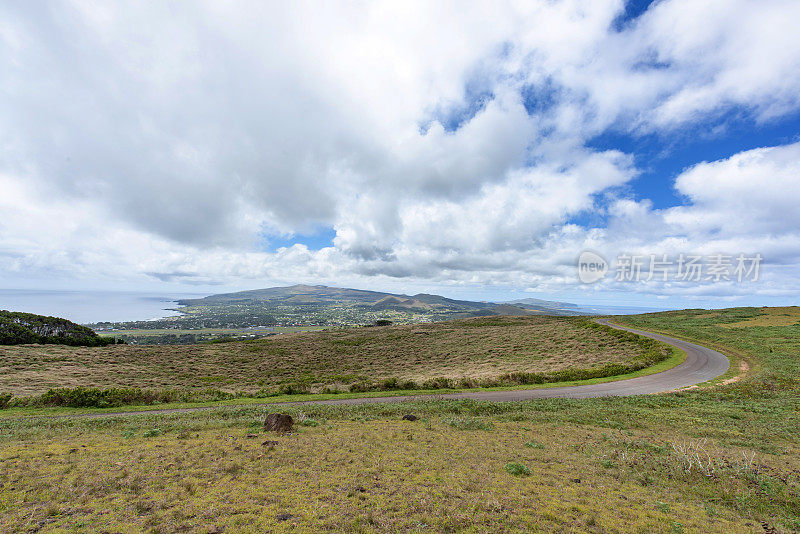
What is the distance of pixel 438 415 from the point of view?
1825 centimetres

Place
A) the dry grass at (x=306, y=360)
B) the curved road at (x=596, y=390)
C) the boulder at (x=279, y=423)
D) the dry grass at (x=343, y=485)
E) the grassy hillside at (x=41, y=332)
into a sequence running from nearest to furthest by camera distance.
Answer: the dry grass at (x=343, y=485), the boulder at (x=279, y=423), the curved road at (x=596, y=390), the dry grass at (x=306, y=360), the grassy hillside at (x=41, y=332)

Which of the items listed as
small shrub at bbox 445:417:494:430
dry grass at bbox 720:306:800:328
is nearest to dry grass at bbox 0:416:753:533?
small shrub at bbox 445:417:494:430

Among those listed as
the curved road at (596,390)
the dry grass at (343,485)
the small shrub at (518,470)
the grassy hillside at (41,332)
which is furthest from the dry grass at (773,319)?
the grassy hillside at (41,332)

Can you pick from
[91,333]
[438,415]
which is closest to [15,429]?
[438,415]

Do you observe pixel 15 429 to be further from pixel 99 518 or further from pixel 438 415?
pixel 438 415

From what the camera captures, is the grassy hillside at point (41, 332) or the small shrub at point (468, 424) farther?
the grassy hillside at point (41, 332)

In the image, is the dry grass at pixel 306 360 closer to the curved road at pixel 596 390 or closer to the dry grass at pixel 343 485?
the curved road at pixel 596 390

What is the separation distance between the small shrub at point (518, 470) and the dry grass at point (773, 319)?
77139 millimetres

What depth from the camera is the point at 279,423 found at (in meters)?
14.4

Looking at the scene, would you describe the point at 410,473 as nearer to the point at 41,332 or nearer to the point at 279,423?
the point at 279,423

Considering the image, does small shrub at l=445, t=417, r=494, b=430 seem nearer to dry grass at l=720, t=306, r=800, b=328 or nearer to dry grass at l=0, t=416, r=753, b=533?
dry grass at l=0, t=416, r=753, b=533

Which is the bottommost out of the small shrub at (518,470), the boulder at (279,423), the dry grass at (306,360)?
the dry grass at (306,360)

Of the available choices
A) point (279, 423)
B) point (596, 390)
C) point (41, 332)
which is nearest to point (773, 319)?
point (596, 390)

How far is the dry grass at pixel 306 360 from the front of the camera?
3503 centimetres
